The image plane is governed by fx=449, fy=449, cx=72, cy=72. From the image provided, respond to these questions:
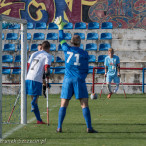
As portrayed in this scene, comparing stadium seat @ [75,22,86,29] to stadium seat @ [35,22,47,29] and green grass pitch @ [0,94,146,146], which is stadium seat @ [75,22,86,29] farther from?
green grass pitch @ [0,94,146,146]

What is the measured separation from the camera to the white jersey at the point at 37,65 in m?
9.32

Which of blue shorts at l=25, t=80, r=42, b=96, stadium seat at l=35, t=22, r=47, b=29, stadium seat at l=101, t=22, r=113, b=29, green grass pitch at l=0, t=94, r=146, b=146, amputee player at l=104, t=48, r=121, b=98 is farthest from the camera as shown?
stadium seat at l=35, t=22, r=47, b=29

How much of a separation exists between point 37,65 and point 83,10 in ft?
60.7

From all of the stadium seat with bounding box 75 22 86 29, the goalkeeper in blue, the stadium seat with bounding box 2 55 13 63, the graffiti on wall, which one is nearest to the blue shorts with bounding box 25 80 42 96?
the goalkeeper in blue

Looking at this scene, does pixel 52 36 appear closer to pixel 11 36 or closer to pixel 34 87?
pixel 11 36

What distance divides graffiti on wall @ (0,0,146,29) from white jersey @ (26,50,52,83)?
17760 mm

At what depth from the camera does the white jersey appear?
367 inches

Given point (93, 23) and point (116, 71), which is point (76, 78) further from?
point (93, 23)

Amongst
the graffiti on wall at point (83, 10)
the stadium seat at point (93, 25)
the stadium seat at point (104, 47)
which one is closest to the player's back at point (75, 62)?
the stadium seat at point (104, 47)

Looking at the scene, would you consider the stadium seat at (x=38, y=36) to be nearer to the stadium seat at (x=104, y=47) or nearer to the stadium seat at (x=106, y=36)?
the stadium seat at (x=106, y=36)

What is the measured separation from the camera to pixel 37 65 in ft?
30.7

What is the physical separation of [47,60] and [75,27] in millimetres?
16531

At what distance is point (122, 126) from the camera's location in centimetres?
919

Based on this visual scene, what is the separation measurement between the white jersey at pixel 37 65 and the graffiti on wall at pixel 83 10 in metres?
17.8
